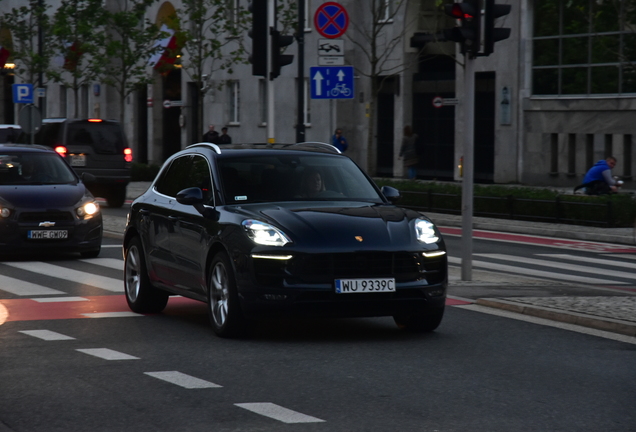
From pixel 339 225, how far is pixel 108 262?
7877 mm

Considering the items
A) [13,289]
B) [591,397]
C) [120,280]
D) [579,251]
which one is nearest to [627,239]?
[579,251]

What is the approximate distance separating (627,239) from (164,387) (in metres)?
15.2

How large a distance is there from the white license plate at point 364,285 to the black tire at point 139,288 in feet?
8.84

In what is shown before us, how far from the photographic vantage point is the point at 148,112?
60.6m

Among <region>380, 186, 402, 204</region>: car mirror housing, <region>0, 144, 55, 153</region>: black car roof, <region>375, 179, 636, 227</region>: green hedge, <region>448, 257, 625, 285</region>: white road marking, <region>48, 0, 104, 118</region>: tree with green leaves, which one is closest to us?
<region>380, 186, 402, 204</region>: car mirror housing

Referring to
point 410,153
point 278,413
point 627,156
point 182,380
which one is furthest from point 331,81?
point 410,153

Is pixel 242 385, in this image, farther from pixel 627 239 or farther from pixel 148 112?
pixel 148 112

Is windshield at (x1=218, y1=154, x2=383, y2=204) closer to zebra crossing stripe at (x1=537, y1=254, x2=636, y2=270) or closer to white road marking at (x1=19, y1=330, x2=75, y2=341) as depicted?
white road marking at (x1=19, y1=330, x2=75, y2=341)

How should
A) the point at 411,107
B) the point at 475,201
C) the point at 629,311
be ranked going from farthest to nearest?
the point at 411,107
the point at 475,201
the point at 629,311

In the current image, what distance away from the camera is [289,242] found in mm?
9320

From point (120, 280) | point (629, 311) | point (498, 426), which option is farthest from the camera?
point (120, 280)

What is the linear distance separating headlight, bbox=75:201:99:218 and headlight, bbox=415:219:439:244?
820cm

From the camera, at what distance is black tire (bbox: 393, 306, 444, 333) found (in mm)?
9961

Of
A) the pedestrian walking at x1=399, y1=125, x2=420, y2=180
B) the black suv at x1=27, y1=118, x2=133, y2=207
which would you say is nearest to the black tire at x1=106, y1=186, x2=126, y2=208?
the black suv at x1=27, y1=118, x2=133, y2=207
